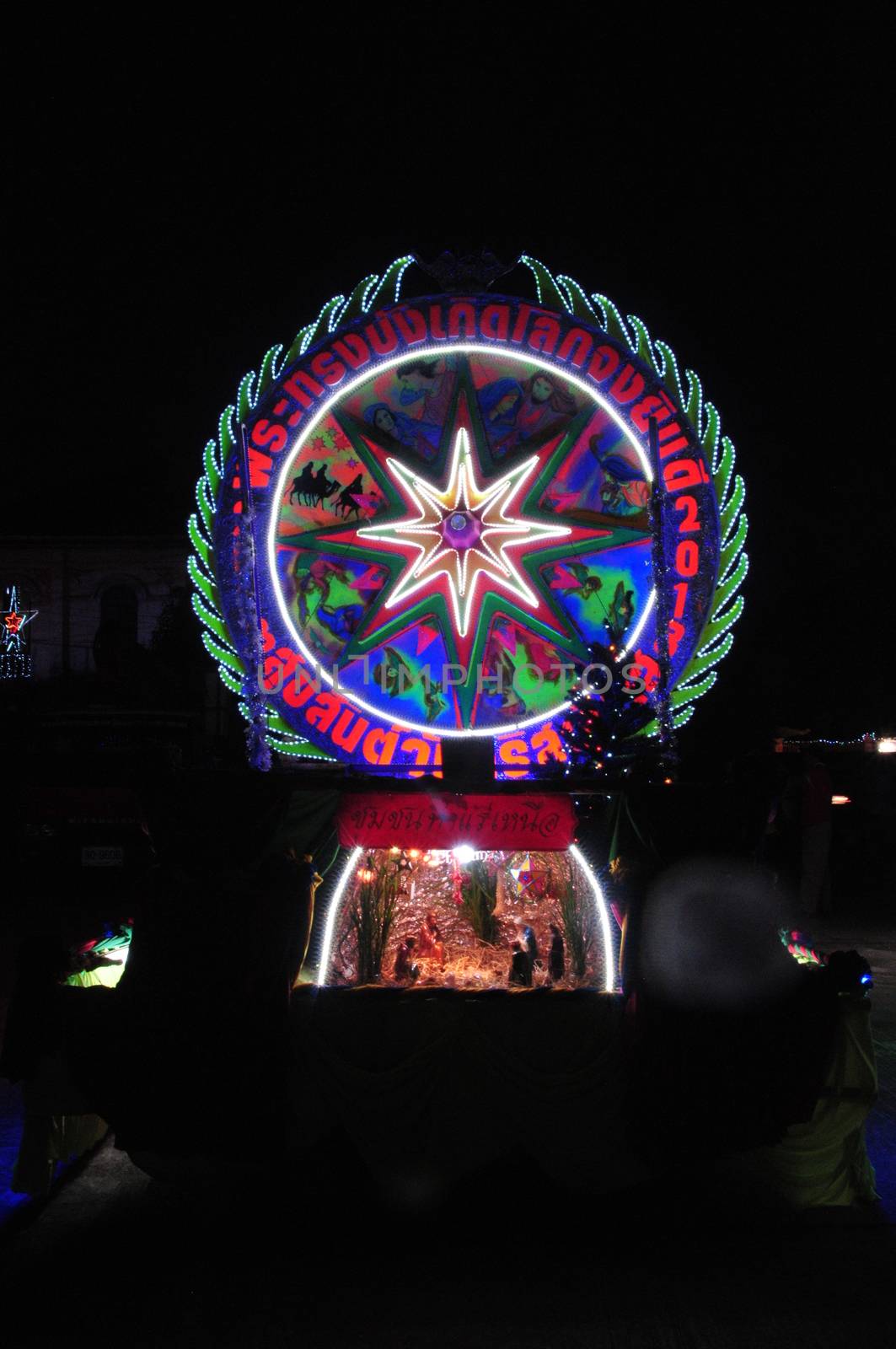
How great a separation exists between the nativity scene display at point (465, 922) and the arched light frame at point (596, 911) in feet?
0.07

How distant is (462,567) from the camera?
562cm

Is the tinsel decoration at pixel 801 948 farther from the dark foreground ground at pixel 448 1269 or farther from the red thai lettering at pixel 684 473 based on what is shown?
the red thai lettering at pixel 684 473

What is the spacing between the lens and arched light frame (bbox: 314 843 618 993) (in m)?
5.28

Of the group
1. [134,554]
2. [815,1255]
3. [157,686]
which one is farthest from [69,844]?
[134,554]

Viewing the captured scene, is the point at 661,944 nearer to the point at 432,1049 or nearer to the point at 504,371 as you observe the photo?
the point at 432,1049

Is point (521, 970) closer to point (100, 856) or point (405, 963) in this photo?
point (405, 963)

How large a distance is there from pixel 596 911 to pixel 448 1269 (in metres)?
1.58

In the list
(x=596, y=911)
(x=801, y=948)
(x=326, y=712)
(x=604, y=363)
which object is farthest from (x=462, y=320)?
(x=801, y=948)

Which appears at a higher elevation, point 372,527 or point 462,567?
point 372,527

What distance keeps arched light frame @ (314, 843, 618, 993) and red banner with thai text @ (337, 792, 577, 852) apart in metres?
0.19

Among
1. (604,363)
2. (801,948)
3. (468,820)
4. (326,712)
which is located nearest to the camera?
(468,820)

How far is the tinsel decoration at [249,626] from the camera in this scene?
5340mm

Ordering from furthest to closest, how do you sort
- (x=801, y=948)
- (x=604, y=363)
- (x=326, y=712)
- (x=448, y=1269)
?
(x=801, y=948) → (x=604, y=363) → (x=326, y=712) → (x=448, y=1269)

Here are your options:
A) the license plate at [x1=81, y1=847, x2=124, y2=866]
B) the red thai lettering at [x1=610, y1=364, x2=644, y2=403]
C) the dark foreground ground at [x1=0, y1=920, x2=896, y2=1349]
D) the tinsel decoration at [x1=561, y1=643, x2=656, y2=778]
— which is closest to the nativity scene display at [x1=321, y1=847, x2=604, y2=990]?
the tinsel decoration at [x1=561, y1=643, x2=656, y2=778]
